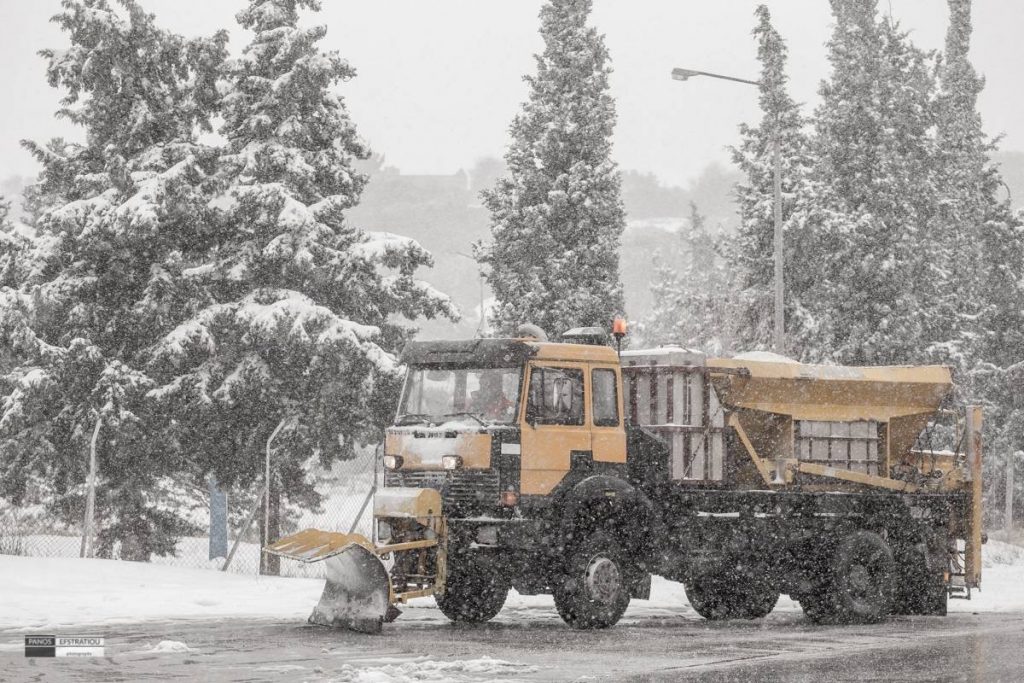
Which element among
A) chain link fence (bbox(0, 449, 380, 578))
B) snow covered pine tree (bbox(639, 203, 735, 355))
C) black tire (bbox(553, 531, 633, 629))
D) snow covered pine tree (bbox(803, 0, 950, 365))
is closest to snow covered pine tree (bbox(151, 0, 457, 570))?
chain link fence (bbox(0, 449, 380, 578))

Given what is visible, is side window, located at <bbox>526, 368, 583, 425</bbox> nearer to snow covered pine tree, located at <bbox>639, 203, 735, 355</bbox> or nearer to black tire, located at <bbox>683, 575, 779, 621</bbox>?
black tire, located at <bbox>683, 575, 779, 621</bbox>

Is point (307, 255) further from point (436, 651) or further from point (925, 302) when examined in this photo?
point (925, 302)

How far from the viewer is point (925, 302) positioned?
137 feet

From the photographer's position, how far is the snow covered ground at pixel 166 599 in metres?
15.4

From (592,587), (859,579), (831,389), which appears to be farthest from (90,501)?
(859,579)

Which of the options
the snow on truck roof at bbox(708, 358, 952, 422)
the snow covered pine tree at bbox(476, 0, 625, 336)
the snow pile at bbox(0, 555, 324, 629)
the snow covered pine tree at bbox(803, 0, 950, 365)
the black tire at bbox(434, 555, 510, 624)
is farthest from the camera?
the snow covered pine tree at bbox(803, 0, 950, 365)

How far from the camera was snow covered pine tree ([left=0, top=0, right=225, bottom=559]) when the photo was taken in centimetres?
2355

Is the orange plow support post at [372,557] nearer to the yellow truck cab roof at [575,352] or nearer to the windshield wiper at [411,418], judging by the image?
the windshield wiper at [411,418]

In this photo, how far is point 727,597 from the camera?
58.2ft

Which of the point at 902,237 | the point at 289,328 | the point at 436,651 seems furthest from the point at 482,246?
the point at 436,651

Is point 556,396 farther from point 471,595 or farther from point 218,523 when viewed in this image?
point 218,523

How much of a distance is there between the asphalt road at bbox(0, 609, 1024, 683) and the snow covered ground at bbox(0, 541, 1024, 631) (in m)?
0.80

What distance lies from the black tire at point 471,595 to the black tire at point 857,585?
417 cm

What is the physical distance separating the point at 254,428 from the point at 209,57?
6432mm
